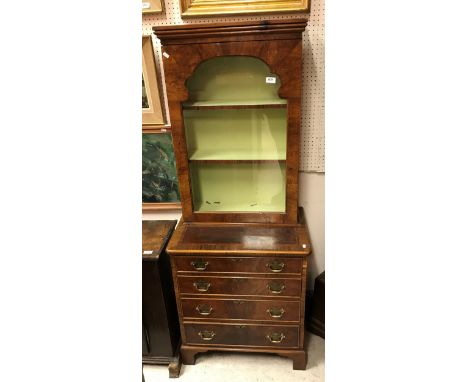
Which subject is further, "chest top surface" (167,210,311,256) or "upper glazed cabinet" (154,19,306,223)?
"chest top surface" (167,210,311,256)

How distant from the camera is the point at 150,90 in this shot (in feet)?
5.39

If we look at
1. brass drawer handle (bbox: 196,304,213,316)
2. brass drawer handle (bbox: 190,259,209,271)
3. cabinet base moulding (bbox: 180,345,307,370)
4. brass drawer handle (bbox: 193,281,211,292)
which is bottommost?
cabinet base moulding (bbox: 180,345,307,370)

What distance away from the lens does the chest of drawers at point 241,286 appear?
4.83 feet

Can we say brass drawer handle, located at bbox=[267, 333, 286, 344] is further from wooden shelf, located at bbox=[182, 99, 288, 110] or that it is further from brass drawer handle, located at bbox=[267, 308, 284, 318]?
wooden shelf, located at bbox=[182, 99, 288, 110]

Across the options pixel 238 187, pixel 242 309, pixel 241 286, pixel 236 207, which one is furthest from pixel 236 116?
pixel 242 309

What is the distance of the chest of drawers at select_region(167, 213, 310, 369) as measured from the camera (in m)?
1.47

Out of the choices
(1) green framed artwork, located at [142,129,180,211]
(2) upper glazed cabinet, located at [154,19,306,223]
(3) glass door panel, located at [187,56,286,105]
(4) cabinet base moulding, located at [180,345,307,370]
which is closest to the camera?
(2) upper glazed cabinet, located at [154,19,306,223]

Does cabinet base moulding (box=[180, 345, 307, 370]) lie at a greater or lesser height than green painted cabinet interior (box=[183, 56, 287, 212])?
lesser

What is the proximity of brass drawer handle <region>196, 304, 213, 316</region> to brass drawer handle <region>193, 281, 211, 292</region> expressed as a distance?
0.34 feet

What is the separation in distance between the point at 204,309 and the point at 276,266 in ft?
1.56

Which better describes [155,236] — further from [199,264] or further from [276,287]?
[276,287]

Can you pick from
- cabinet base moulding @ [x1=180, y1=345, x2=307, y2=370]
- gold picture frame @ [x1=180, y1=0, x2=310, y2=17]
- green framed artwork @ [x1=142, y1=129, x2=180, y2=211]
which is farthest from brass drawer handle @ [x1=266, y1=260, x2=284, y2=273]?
gold picture frame @ [x1=180, y1=0, x2=310, y2=17]

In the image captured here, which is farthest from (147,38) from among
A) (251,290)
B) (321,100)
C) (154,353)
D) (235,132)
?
(154,353)

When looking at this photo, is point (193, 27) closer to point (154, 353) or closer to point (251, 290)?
point (251, 290)
